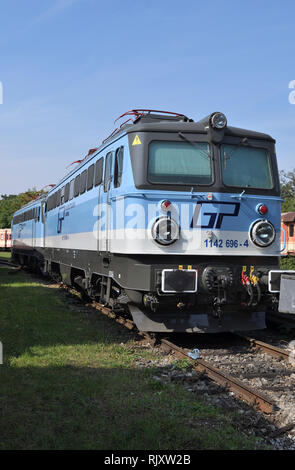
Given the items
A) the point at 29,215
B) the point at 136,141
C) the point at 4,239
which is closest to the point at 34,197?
the point at 4,239

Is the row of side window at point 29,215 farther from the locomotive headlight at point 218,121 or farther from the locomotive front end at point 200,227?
the locomotive headlight at point 218,121

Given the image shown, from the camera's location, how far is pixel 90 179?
974cm

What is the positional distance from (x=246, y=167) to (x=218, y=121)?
0.89m

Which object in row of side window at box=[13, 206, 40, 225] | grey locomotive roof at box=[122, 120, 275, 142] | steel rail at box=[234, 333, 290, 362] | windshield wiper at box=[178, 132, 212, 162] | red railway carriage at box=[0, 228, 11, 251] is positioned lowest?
steel rail at box=[234, 333, 290, 362]

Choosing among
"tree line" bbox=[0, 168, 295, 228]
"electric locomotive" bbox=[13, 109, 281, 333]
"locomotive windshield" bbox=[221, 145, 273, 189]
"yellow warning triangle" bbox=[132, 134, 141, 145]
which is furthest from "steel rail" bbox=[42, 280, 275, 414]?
"tree line" bbox=[0, 168, 295, 228]

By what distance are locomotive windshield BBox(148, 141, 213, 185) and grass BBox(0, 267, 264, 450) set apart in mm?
2722

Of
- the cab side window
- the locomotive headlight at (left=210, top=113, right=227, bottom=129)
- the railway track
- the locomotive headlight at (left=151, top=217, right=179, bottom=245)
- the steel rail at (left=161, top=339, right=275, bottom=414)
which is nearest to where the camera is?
the steel rail at (left=161, top=339, right=275, bottom=414)

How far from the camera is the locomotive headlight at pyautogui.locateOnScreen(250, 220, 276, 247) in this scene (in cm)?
722

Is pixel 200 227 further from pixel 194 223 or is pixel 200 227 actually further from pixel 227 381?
pixel 227 381

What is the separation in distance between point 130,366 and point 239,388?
1667 mm

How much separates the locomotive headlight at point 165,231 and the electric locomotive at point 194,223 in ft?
0.05

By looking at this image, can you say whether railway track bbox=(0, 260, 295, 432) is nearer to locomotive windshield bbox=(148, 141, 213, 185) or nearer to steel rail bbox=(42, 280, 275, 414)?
steel rail bbox=(42, 280, 275, 414)

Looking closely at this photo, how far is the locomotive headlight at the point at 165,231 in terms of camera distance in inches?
267

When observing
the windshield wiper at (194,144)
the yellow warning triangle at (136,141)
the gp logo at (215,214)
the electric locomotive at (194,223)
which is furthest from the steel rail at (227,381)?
the yellow warning triangle at (136,141)
